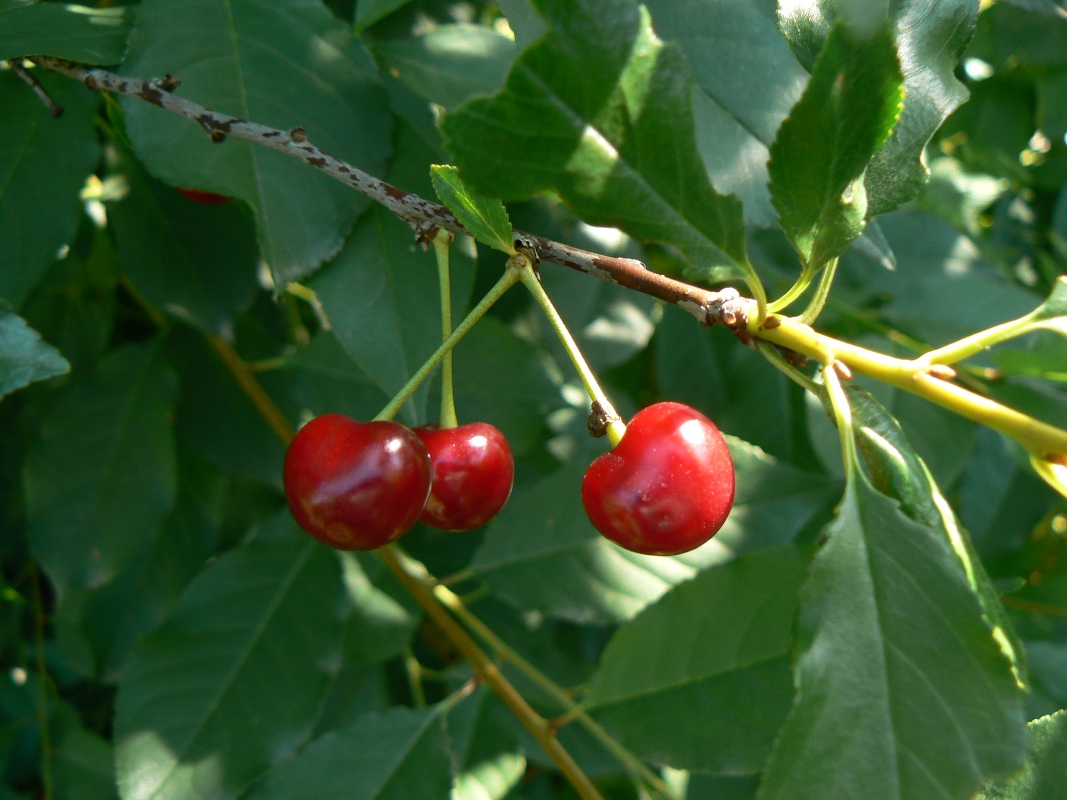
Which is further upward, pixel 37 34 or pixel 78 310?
pixel 37 34

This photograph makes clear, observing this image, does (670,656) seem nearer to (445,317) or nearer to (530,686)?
(530,686)

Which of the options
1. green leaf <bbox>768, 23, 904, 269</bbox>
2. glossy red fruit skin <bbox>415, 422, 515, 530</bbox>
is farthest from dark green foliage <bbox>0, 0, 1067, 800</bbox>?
glossy red fruit skin <bbox>415, 422, 515, 530</bbox>

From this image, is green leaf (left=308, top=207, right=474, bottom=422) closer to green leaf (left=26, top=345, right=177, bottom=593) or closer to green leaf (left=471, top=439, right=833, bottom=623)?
green leaf (left=471, top=439, right=833, bottom=623)

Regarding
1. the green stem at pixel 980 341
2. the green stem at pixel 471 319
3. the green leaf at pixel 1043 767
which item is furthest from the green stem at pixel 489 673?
the green stem at pixel 980 341

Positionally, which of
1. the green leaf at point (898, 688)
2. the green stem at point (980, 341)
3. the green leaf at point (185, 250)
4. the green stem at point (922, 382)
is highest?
the green stem at point (980, 341)

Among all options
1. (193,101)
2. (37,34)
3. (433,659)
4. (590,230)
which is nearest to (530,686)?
(433,659)

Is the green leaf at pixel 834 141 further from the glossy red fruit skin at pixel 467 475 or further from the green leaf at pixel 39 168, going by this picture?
the green leaf at pixel 39 168

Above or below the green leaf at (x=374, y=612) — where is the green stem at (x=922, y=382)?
above
